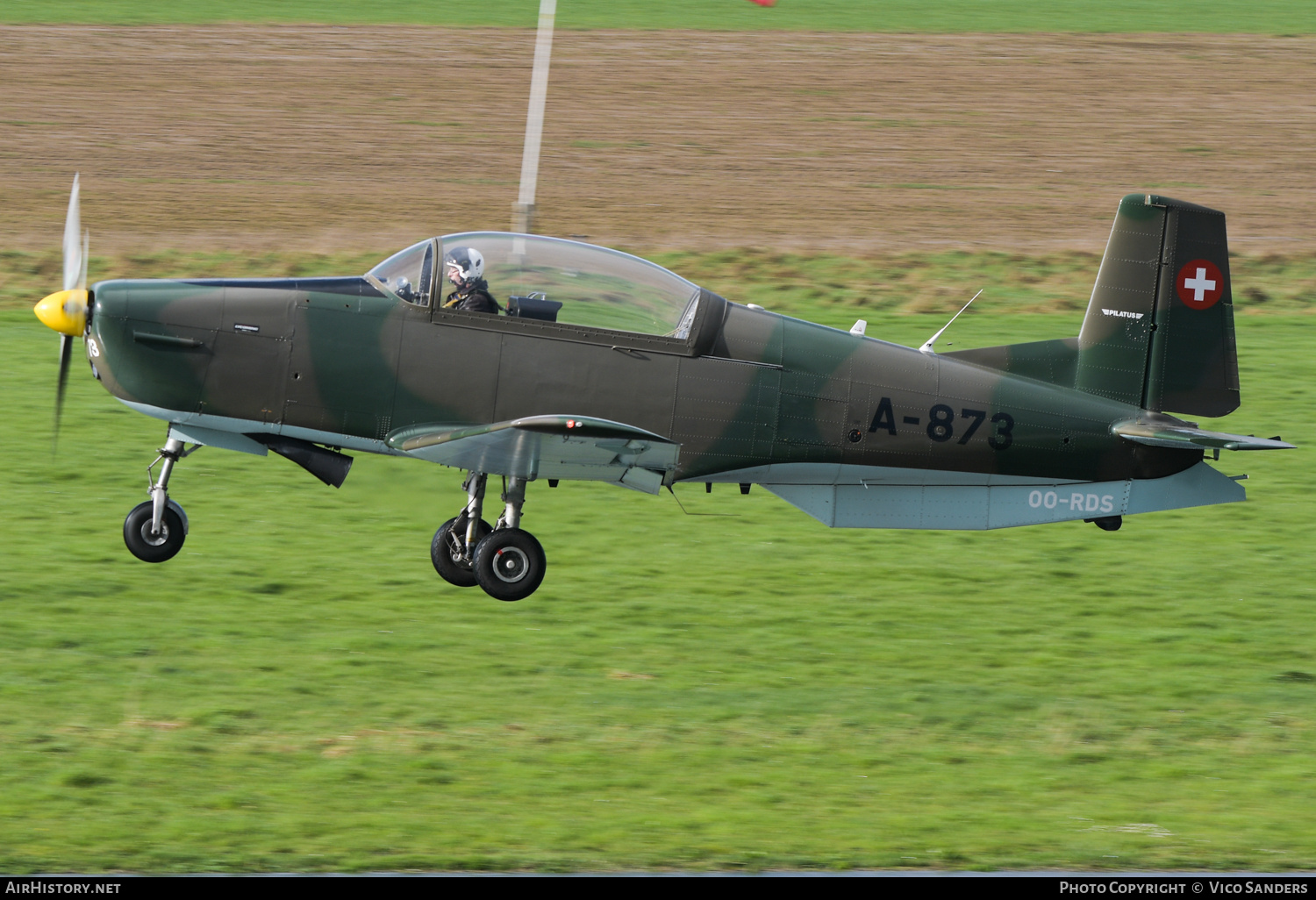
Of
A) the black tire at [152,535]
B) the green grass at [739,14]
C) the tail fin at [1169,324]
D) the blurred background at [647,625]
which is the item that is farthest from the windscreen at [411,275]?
the green grass at [739,14]

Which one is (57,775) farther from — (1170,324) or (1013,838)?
Result: (1170,324)

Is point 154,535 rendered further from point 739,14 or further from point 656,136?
point 739,14

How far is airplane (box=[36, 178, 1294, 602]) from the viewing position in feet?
36.5

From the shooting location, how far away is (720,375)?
11586mm

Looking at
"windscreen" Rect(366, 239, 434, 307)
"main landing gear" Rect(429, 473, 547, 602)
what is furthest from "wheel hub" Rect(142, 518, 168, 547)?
"windscreen" Rect(366, 239, 434, 307)

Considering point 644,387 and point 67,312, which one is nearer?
point 67,312

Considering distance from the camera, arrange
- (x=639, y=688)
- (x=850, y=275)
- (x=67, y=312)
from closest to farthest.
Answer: (x=639, y=688) < (x=67, y=312) < (x=850, y=275)

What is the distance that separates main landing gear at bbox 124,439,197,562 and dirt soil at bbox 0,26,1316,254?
11.6 metres

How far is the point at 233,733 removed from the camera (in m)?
9.32

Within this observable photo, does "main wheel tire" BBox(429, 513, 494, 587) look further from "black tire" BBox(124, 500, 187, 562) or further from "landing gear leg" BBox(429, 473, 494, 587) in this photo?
"black tire" BBox(124, 500, 187, 562)

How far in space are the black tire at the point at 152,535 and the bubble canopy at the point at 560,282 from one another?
2473mm

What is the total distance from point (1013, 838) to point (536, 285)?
524 centimetres

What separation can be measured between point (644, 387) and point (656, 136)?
19.1 meters

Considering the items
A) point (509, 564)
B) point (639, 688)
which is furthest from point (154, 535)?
point (639, 688)
